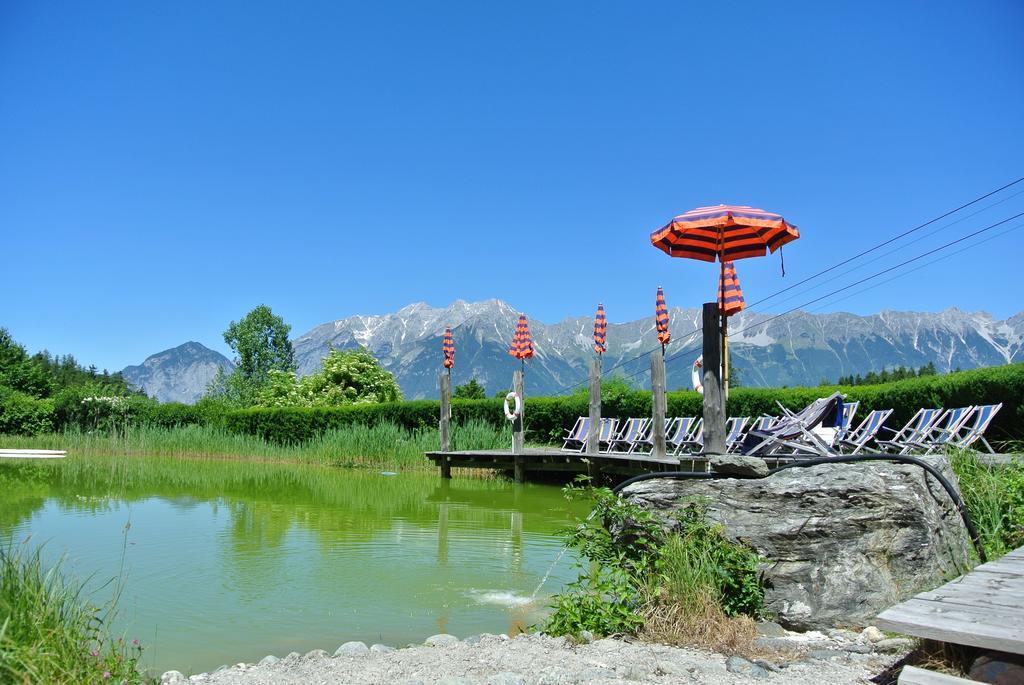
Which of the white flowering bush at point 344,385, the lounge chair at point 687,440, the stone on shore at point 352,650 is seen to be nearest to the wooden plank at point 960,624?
the stone on shore at point 352,650

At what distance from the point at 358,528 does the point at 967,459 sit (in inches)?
222

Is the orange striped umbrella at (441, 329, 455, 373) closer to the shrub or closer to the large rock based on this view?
the large rock

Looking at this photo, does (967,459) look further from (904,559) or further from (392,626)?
(392,626)

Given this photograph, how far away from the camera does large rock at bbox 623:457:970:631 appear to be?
133 inches

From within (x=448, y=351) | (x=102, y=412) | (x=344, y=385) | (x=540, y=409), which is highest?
(x=448, y=351)

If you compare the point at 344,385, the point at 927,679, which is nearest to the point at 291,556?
the point at 927,679

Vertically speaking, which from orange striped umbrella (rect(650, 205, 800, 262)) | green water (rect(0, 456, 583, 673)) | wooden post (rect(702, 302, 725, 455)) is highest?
orange striped umbrella (rect(650, 205, 800, 262))

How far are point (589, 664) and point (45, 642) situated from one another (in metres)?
1.89

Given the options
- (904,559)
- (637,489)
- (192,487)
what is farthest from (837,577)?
(192,487)

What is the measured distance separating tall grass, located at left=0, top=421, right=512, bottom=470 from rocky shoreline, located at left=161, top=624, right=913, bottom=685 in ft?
38.5

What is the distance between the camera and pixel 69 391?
22.3 meters

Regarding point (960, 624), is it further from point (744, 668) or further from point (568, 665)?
point (568, 665)

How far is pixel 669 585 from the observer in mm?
3320

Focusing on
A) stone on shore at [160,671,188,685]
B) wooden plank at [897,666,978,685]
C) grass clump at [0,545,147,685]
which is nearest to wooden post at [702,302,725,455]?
wooden plank at [897,666,978,685]
